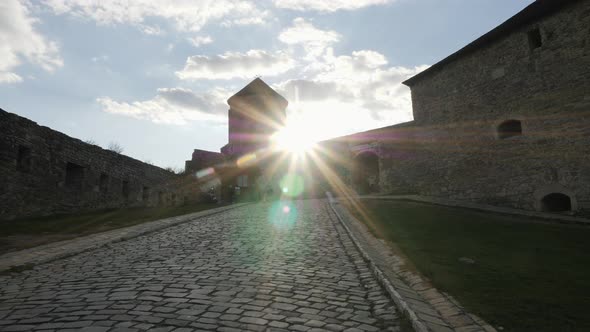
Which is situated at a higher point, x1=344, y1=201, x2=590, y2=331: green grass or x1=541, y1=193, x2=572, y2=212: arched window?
x1=541, y1=193, x2=572, y2=212: arched window

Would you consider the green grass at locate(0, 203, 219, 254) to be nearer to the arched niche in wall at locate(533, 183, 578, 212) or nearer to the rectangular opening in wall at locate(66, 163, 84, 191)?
the rectangular opening in wall at locate(66, 163, 84, 191)

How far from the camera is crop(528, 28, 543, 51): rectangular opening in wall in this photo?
1512 centimetres

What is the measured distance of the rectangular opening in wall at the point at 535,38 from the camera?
1512cm

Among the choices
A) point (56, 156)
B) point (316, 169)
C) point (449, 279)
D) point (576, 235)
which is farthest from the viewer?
point (316, 169)

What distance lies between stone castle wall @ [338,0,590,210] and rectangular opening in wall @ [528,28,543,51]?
194 millimetres

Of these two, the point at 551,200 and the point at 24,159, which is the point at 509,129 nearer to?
the point at 551,200

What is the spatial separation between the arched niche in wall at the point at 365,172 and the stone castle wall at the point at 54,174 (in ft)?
56.2

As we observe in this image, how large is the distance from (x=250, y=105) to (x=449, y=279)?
38.2 m

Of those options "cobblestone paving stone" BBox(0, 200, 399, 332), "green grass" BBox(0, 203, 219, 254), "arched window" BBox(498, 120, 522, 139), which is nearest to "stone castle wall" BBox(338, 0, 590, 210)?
"arched window" BBox(498, 120, 522, 139)

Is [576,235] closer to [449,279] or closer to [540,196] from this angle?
[540,196]

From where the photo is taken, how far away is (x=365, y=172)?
30.5 metres

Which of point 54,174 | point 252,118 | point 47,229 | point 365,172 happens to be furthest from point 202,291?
point 252,118

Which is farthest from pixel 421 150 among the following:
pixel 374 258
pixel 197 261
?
pixel 197 261

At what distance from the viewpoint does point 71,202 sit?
1562 centimetres
